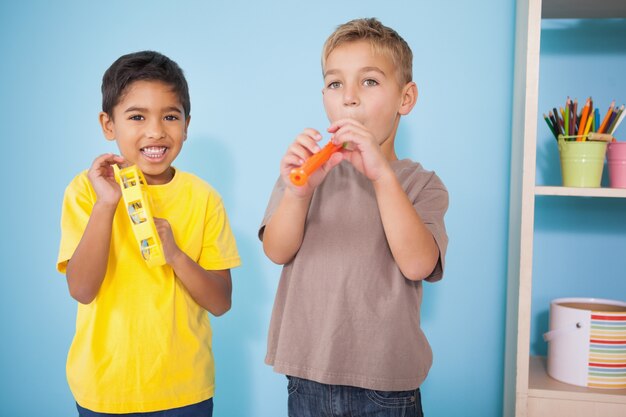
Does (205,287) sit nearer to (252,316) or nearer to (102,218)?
(102,218)

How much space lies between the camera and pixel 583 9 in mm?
1242

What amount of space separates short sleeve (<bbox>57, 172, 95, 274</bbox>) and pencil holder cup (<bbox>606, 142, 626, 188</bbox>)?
914mm

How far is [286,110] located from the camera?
1.45 meters

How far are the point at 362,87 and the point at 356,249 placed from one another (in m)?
0.23

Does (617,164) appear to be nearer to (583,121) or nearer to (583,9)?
(583,121)

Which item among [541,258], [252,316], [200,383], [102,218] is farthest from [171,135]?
[541,258]

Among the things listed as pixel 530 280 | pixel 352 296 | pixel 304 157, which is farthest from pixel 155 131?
pixel 530 280

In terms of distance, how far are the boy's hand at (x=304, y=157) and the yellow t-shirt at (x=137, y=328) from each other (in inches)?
10.5

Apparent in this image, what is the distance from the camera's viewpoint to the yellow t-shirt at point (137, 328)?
3.09 feet

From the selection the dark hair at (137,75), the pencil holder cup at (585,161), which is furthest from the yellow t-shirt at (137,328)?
the pencil holder cup at (585,161)

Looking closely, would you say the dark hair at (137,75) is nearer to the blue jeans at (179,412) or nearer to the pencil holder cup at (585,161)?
the blue jeans at (179,412)

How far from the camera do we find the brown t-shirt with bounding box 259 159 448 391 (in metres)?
0.85

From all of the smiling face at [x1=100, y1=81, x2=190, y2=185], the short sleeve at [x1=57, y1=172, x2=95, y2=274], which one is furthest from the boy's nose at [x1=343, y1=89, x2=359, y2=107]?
the short sleeve at [x1=57, y1=172, x2=95, y2=274]

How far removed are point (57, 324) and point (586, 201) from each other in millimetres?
1272
